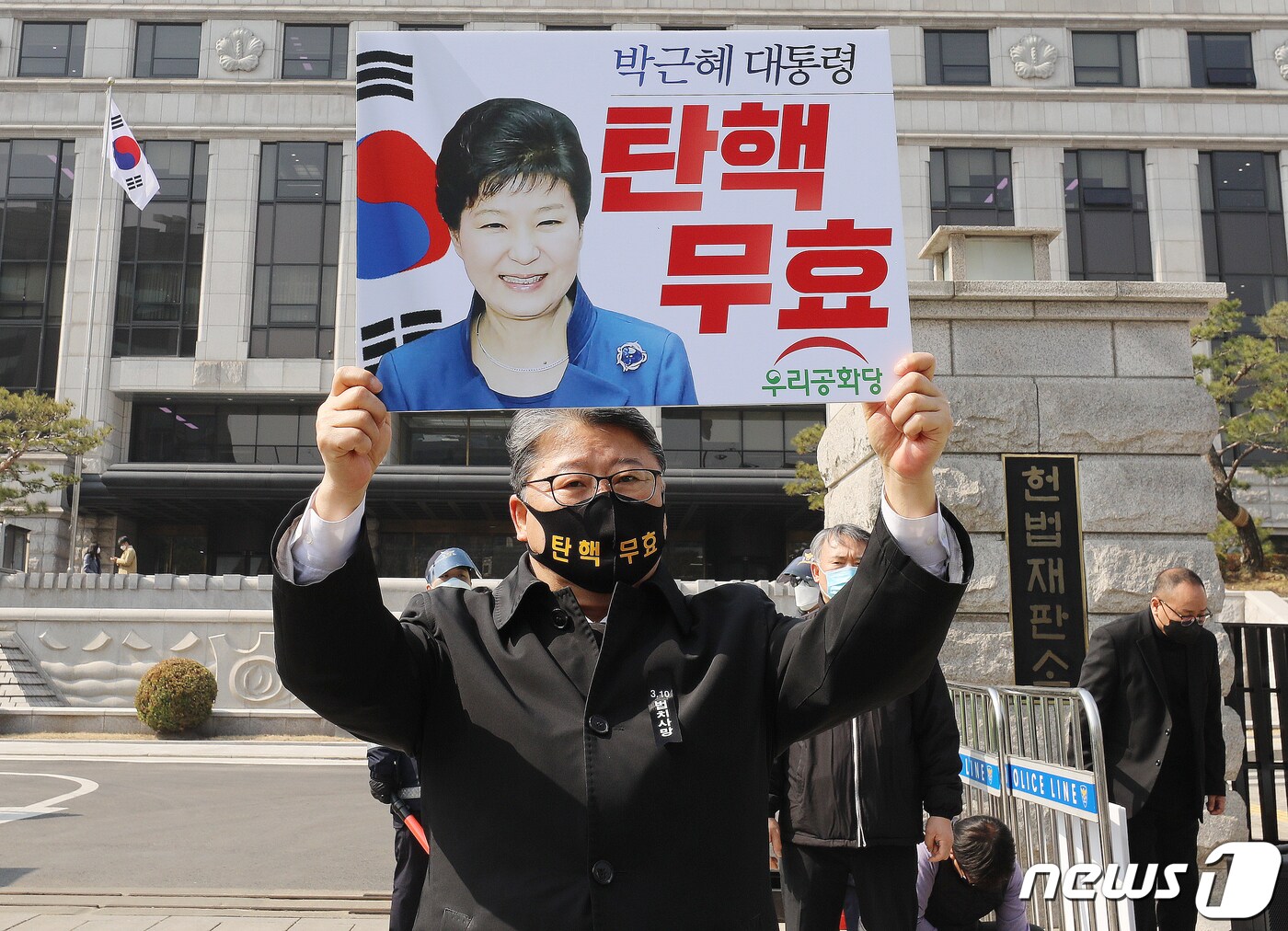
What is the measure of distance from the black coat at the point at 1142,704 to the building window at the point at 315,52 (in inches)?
1432

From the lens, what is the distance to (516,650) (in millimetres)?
2098

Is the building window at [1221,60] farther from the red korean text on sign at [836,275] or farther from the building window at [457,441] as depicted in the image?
the red korean text on sign at [836,275]

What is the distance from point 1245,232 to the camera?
35219 mm

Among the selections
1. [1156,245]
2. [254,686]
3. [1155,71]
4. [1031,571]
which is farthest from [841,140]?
[1155,71]

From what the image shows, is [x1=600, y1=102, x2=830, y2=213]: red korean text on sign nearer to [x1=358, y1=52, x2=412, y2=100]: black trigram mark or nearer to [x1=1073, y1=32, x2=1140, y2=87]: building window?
[x1=358, y1=52, x2=412, y2=100]: black trigram mark

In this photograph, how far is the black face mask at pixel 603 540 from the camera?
2146mm

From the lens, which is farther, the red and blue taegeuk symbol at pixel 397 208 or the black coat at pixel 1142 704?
the black coat at pixel 1142 704

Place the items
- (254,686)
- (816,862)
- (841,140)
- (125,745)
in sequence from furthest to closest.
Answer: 1. (254,686)
2. (125,745)
3. (816,862)
4. (841,140)

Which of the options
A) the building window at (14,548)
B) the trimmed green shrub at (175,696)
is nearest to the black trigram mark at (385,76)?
the trimmed green shrub at (175,696)

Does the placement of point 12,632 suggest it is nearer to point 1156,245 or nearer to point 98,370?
point 98,370

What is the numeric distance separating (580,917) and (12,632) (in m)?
22.1

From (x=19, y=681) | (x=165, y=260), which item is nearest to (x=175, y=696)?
(x=19, y=681)

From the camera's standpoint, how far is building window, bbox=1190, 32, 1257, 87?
1412 inches

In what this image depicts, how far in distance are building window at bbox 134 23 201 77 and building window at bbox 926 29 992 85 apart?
25593 mm
